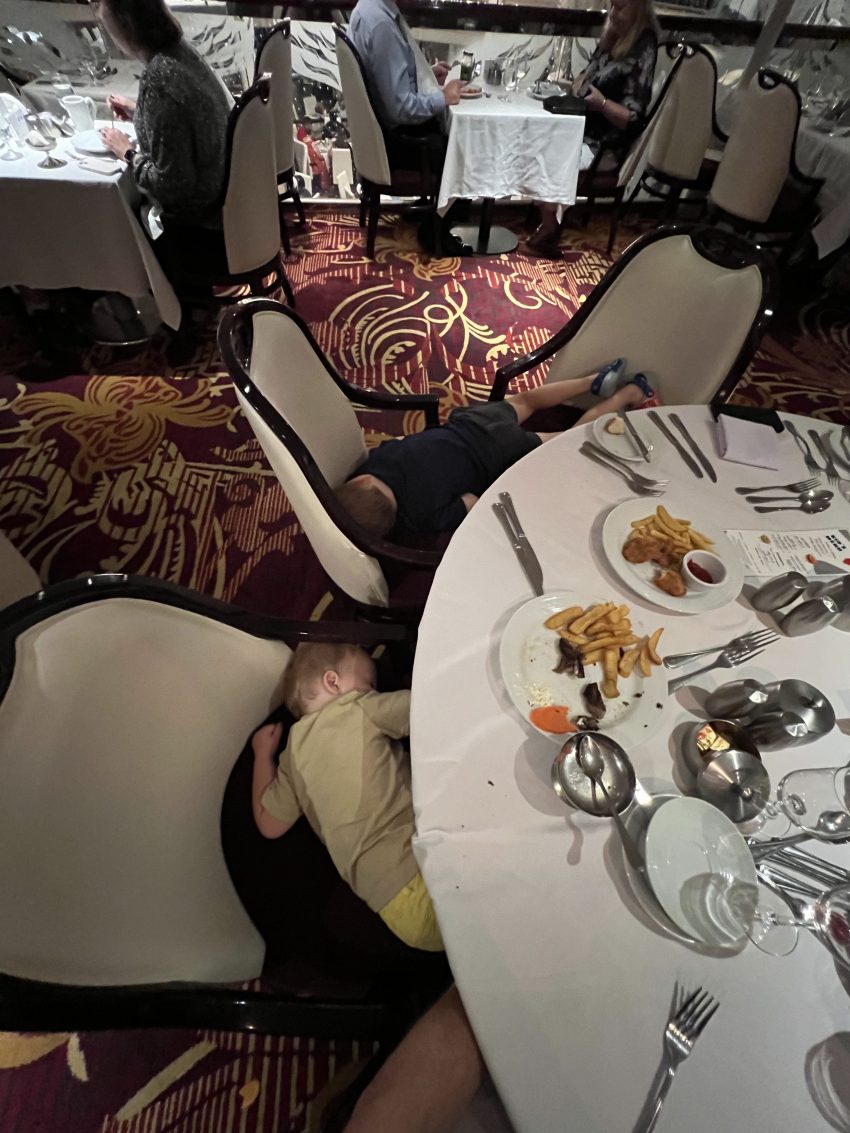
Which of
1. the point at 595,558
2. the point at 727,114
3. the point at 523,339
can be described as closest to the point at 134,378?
the point at 523,339

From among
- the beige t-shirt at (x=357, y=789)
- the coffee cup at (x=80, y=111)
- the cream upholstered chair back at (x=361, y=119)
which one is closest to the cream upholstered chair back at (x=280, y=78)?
the cream upholstered chair back at (x=361, y=119)

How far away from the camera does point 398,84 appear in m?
2.37

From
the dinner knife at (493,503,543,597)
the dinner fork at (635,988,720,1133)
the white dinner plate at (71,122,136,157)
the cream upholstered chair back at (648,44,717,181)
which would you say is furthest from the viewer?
the cream upholstered chair back at (648,44,717,181)

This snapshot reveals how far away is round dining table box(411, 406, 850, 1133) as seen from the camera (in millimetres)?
500

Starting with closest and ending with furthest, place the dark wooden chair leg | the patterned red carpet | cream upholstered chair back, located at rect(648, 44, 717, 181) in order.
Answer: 1. the patterned red carpet
2. cream upholstered chair back, located at rect(648, 44, 717, 181)
3. the dark wooden chair leg

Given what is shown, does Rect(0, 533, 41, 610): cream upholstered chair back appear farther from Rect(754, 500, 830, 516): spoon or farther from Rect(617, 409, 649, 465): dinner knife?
Rect(754, 500, 830, 516): spoon

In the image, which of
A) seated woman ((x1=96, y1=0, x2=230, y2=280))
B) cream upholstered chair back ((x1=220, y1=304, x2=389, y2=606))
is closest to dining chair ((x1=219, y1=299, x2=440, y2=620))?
cream upholstered chair back ((x1=220, y1=304, x2=389, y2=606))

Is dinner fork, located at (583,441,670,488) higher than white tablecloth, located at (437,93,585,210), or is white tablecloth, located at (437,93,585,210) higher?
dinner fork, located at (583,441,670,488)

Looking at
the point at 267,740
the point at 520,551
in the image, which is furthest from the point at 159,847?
the point at 520,551

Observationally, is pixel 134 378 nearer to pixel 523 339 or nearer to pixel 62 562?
pixel 62 562

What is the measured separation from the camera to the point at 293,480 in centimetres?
93

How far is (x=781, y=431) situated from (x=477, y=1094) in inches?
47.1

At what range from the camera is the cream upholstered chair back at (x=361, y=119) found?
91.0 inches

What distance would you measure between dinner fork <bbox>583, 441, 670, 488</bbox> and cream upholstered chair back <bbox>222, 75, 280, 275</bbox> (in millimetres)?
1568
